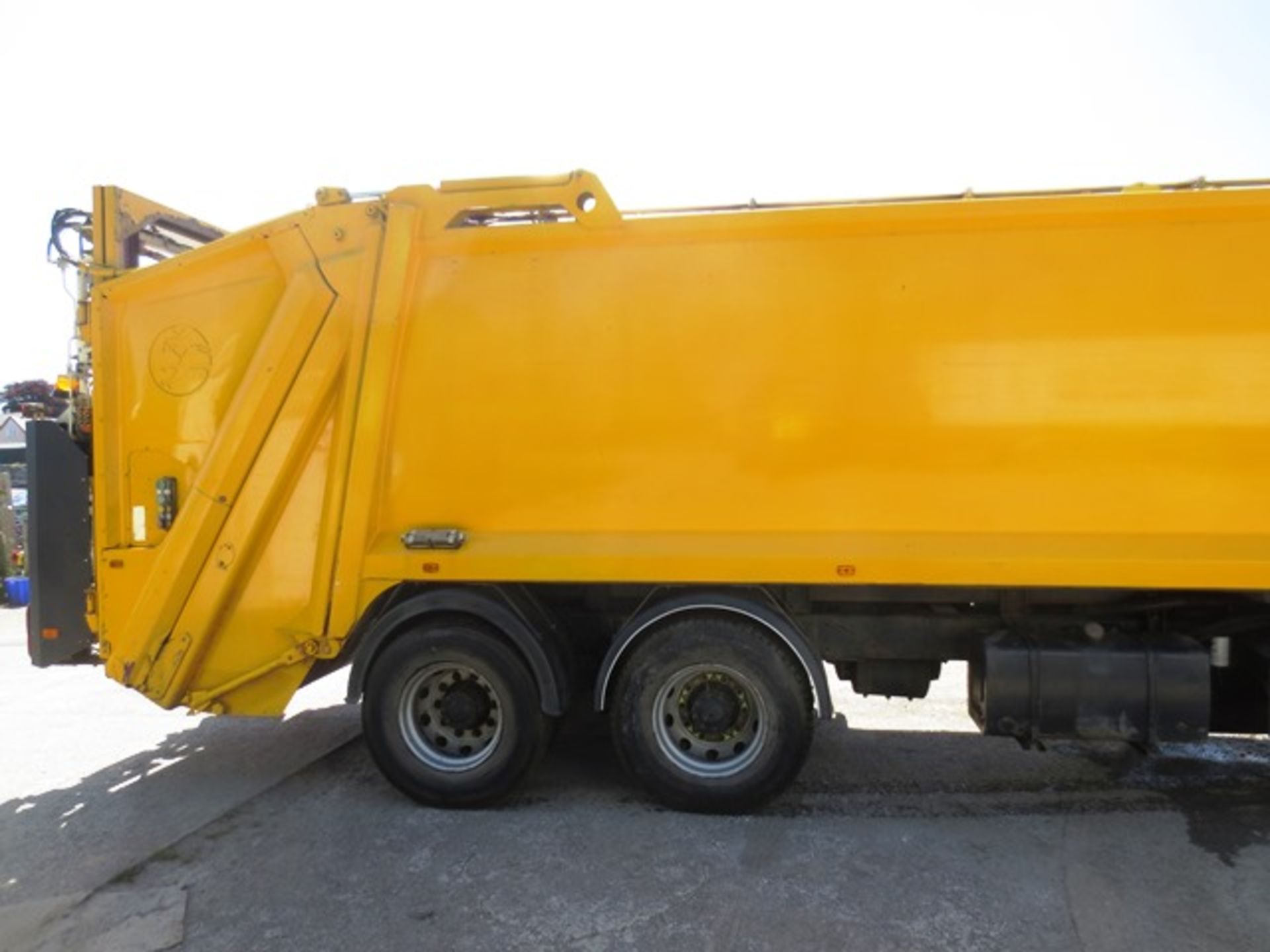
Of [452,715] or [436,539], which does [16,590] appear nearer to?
[452,715]

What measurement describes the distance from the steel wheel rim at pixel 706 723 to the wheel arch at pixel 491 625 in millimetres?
530

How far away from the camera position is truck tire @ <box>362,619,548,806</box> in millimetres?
4012

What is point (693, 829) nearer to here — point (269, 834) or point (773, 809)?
point (773, 809)

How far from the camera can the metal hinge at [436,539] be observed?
3.96 m

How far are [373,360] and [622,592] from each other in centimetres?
174

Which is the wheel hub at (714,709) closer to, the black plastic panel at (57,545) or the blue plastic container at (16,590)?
the black plastic panel at (57,545)

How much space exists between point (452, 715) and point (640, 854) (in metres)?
1.22

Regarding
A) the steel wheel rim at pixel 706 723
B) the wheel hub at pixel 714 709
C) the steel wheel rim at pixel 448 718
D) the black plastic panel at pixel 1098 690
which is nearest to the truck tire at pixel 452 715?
the steel wheel rim at pixel 448 718

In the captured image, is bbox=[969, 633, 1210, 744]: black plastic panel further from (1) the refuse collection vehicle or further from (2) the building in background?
(2) the building in background

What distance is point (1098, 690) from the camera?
380 cm

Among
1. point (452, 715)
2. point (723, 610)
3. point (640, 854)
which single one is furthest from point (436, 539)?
point (640, 854)

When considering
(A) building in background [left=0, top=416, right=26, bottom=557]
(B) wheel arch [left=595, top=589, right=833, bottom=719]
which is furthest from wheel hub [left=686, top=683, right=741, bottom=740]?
(A) building in background [left=0, top=416, right=26, bottom=557]

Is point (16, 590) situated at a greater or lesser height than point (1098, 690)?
lesser

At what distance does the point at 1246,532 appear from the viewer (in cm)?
363
